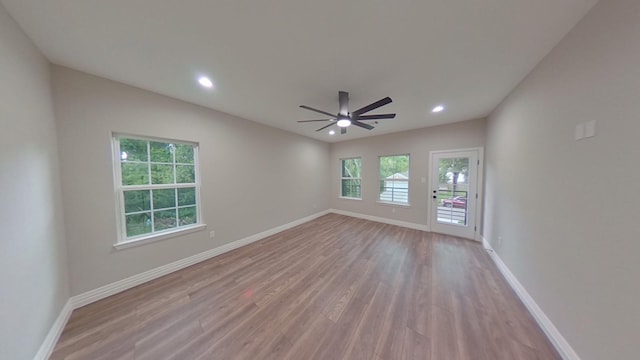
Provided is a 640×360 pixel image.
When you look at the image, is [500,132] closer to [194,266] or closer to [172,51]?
[172,51]

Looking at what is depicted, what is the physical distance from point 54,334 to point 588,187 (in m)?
4.43

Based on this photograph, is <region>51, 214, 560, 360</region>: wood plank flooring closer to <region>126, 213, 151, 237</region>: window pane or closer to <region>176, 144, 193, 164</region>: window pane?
<region>126, 213, 151, 237</region>: window pane

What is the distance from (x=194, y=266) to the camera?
284 cm

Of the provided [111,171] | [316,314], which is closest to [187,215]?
[111,171]

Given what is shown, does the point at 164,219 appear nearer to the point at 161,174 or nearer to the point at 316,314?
the point at 161,174

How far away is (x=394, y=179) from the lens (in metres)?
4.98

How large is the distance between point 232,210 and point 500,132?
476 cm

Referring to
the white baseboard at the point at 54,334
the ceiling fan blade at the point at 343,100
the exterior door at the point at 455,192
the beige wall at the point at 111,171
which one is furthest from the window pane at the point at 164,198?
the exterior door at the point at 455,192

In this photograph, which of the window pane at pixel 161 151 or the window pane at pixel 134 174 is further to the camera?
the window pane at pixel 161 151

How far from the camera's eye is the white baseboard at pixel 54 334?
142 cm

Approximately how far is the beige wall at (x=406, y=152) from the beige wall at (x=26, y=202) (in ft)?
17.4

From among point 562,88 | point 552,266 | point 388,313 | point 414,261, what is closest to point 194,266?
point 388,313

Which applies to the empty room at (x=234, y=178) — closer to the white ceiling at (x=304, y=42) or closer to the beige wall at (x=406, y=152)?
the white ceiling at (x=304, y=42)

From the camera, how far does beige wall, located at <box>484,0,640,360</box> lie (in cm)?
104
